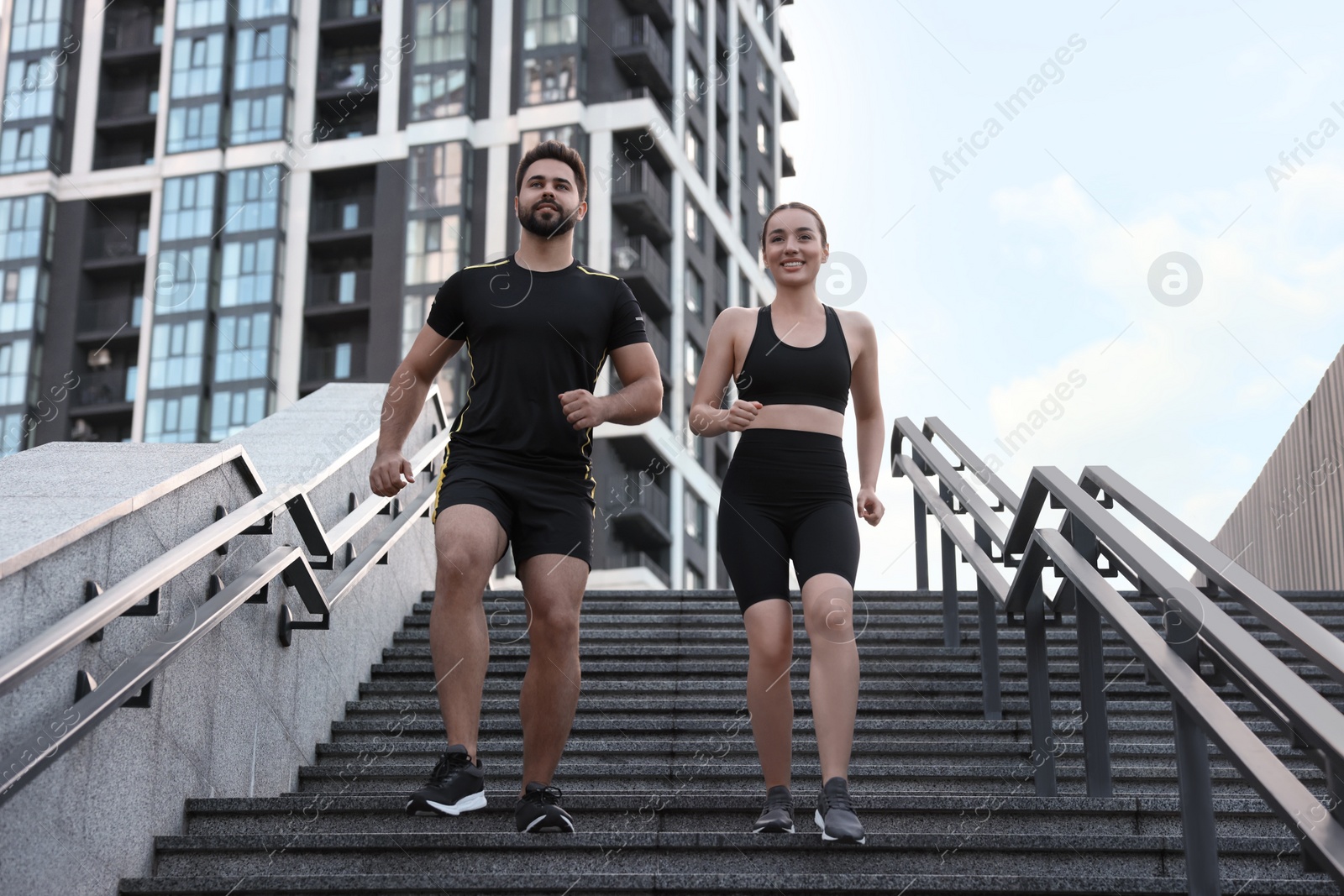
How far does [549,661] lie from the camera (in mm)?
3900

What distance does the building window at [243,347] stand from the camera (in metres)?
39.5

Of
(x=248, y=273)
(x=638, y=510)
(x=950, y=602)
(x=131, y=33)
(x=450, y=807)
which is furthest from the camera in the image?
(x=131, y=33)

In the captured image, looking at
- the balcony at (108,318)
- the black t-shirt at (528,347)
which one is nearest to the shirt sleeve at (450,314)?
the black t-shirt at (528,347)

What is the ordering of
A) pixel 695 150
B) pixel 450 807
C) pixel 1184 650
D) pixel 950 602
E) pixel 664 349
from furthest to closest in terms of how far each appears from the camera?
pixel 695 150 → pixel 664 349 → pixel 950 602 → pixel 450 807 → pixel 1184 650

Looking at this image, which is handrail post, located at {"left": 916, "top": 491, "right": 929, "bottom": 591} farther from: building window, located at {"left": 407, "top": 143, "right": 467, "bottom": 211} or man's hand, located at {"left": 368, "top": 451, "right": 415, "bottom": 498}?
building window, located at {"left": 407, "top": 143, "right": 467, "bottom": 211}

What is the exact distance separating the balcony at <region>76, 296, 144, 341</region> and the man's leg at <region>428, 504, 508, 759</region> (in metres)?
41.0

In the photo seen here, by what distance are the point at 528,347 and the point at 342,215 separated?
127ft

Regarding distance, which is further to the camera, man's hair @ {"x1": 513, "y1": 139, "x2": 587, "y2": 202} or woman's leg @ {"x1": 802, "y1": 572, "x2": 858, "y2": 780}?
man's hair @ {"x1": 513, "y1": 139, "x2": 587, "y2": 202}

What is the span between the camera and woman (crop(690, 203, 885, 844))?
3766 mm

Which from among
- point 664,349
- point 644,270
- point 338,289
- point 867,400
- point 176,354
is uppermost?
point 644,270

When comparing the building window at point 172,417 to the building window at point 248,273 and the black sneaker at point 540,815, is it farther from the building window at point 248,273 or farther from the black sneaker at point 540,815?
the black sneaker at point 540,815

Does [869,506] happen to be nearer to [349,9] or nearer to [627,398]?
[627,398]

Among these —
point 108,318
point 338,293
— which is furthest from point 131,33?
point 338,293

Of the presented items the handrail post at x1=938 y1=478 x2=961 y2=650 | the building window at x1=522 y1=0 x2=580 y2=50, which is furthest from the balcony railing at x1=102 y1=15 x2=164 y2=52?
the handrail post at x1=938 y1=478 x2=961 y2=650
